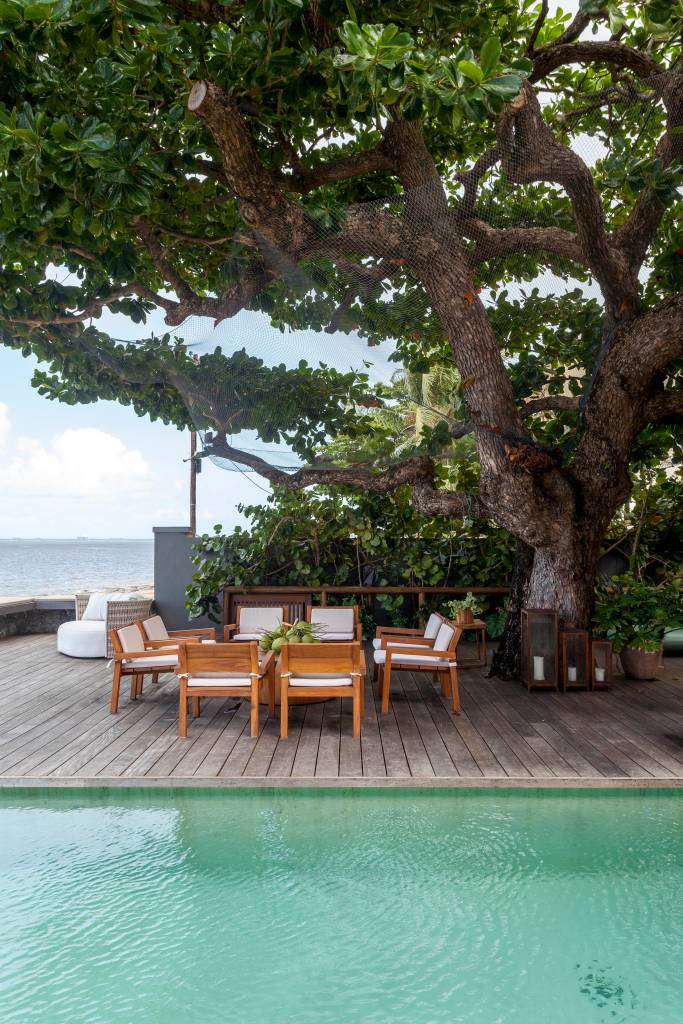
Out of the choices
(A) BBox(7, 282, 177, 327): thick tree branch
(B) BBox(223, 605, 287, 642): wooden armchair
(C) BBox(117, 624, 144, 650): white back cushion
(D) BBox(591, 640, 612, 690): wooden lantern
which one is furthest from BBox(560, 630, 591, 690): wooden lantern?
(A) BBox(7, 282, 177, 327): thick tree branch

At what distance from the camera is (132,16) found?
9.80ft

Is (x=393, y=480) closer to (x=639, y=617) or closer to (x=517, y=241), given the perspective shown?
(x=517, y=241)

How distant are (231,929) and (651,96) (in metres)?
5.10

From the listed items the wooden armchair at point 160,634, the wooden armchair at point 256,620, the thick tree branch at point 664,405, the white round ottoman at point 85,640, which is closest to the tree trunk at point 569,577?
the thick tree branch at point 664,405

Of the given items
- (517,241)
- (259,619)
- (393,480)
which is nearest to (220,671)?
(259,619)

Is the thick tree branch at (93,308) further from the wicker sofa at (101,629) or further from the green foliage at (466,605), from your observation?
the green foliage at (466,605)

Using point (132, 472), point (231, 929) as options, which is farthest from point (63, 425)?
point (231, 929)

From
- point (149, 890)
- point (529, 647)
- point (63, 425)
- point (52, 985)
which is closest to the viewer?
point (52, 985)

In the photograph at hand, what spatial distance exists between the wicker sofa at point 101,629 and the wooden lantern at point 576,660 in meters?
4.42

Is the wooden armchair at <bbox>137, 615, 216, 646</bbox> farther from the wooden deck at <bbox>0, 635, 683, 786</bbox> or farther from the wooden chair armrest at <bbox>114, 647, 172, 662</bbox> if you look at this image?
the wooden deck at <bbox>0, 635, 683, 786</bbox>

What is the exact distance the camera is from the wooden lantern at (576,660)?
614 centimetres

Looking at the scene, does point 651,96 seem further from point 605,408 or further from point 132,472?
point 132,472

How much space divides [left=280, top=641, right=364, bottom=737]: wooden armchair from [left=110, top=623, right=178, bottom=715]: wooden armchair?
3.70 feet

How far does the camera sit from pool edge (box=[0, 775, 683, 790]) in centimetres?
378
